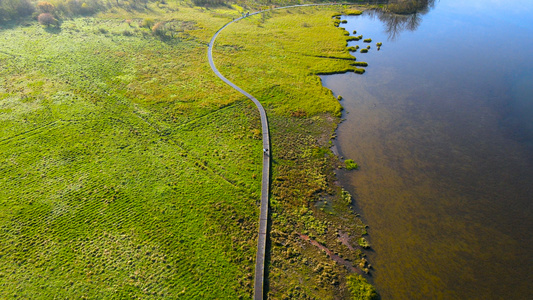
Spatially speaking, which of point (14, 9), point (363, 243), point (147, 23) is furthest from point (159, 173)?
point (14, 9)

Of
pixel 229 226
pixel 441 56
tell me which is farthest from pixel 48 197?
pixel 441 56

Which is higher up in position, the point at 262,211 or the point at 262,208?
the point at 262,208

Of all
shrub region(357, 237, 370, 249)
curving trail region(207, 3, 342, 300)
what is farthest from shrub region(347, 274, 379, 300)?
curving trail region(207, 3, 342, 300)

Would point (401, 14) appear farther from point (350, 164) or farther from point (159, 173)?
point (159, 173)

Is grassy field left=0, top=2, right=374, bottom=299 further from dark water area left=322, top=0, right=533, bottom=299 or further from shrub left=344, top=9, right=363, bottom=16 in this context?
shrub left=344, top=9, right=363, bottom=16

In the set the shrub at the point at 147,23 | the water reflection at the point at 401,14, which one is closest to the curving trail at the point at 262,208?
the shrub at the point at 147,23

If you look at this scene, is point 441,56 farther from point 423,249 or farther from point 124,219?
point 124,219
